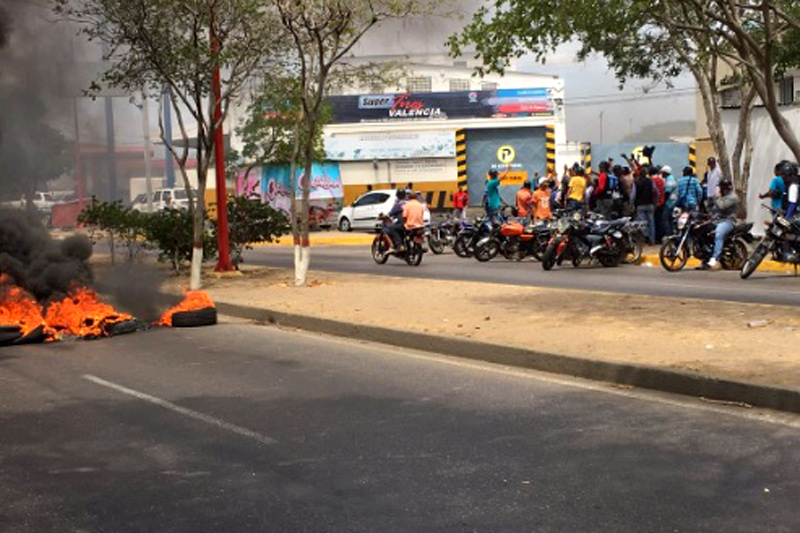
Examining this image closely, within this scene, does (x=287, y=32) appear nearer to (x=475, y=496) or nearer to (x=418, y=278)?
(x=418, y=278)

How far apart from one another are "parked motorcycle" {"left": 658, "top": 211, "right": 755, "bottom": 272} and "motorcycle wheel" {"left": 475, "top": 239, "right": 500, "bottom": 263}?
197 inches

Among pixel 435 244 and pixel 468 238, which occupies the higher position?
pixel 468 238

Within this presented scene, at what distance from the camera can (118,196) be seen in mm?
20047

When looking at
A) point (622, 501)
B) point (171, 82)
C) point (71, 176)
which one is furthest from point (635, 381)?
point (71, 176)

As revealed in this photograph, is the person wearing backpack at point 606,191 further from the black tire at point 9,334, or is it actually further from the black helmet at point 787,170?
the black tire at point 9,334

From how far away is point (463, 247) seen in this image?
22797 mm

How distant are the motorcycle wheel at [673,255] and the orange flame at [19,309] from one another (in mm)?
10516

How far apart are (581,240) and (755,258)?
3.97 m

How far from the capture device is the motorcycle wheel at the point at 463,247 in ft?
74.5

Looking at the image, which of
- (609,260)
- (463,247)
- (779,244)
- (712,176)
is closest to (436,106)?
(463,247)

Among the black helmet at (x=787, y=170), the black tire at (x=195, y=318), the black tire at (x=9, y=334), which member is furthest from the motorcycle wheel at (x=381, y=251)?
the black tire at (x=9, y=334)

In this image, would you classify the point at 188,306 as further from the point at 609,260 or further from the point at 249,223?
the point at 609,260

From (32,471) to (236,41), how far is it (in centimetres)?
1280

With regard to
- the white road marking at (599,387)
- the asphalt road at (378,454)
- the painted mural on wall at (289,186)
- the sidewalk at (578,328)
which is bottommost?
the asphalt road at (378,454)
